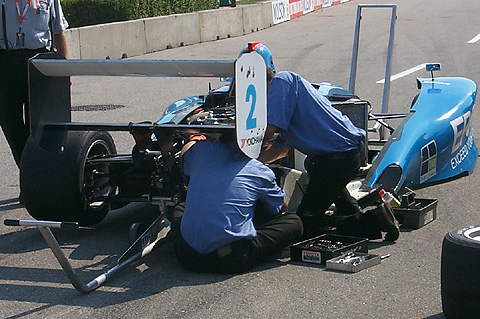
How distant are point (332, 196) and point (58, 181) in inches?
82.0

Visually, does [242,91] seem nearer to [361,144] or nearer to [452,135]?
[361,144]

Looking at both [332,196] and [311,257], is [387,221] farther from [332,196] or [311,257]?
[311,257]

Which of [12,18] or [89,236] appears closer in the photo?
[89,236]

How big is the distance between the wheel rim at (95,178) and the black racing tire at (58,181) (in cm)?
2

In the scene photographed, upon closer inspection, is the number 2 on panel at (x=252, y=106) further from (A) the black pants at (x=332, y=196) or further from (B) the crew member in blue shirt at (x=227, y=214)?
(A) the black pants at (x=332, y=196)

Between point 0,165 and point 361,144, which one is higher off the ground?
point 361,144

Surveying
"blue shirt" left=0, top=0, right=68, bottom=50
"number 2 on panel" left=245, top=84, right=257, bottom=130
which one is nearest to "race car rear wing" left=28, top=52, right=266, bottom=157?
"number 2 on panel" left=245, top=84, right=257, bottom=130

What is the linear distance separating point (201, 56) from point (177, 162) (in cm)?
1352

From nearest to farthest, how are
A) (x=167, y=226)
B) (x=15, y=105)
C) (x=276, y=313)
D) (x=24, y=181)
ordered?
(x=276, y=313), (x=167, y=226), (x=24, y=181), (x=15, y=105)

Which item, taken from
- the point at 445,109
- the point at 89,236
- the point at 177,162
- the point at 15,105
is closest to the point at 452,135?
the point at 445,109

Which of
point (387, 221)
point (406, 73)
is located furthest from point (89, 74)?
point (406, 73)

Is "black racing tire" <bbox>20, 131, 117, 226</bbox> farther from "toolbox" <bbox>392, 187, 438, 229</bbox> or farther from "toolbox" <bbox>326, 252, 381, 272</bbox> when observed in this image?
"toolbox" <bbox>392, 187, 438, 229</bbox>

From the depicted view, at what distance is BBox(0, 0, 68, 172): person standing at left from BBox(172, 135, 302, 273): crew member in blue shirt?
221cm

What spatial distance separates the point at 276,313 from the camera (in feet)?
14.4
